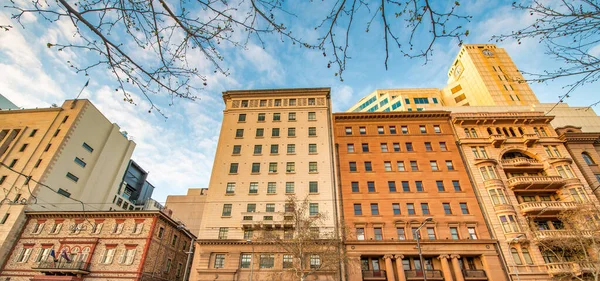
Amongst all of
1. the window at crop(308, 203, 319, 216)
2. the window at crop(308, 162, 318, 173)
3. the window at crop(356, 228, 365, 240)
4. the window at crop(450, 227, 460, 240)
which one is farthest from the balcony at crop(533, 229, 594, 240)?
the window at crop(308, 162, 318, 173)

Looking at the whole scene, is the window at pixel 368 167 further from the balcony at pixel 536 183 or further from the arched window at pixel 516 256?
the arched window at pixel 516 256

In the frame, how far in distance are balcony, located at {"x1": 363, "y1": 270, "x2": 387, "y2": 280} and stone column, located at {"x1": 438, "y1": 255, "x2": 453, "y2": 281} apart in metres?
5.98

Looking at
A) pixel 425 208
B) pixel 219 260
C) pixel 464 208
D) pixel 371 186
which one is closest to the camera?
pixel 219 260

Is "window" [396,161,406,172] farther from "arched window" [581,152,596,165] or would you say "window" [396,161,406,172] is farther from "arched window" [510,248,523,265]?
"arched window" [581,152,596,165]

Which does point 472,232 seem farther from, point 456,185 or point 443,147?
point 443,147

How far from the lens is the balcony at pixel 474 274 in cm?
2788

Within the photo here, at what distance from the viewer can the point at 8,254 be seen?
32.3m

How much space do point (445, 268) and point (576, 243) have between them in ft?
39.0

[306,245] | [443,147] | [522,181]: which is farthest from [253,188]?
[522,181]

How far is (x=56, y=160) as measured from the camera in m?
38.3

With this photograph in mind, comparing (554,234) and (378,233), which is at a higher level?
(378,233)

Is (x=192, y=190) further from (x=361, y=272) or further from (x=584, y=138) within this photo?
(x=584, y=138)

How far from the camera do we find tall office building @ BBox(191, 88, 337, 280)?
2984 cm

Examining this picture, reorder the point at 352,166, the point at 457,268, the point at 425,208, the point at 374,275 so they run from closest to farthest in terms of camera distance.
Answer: the point at 457,268 < the point at 374,275 < the point at 425,208 < the point at 352,166
